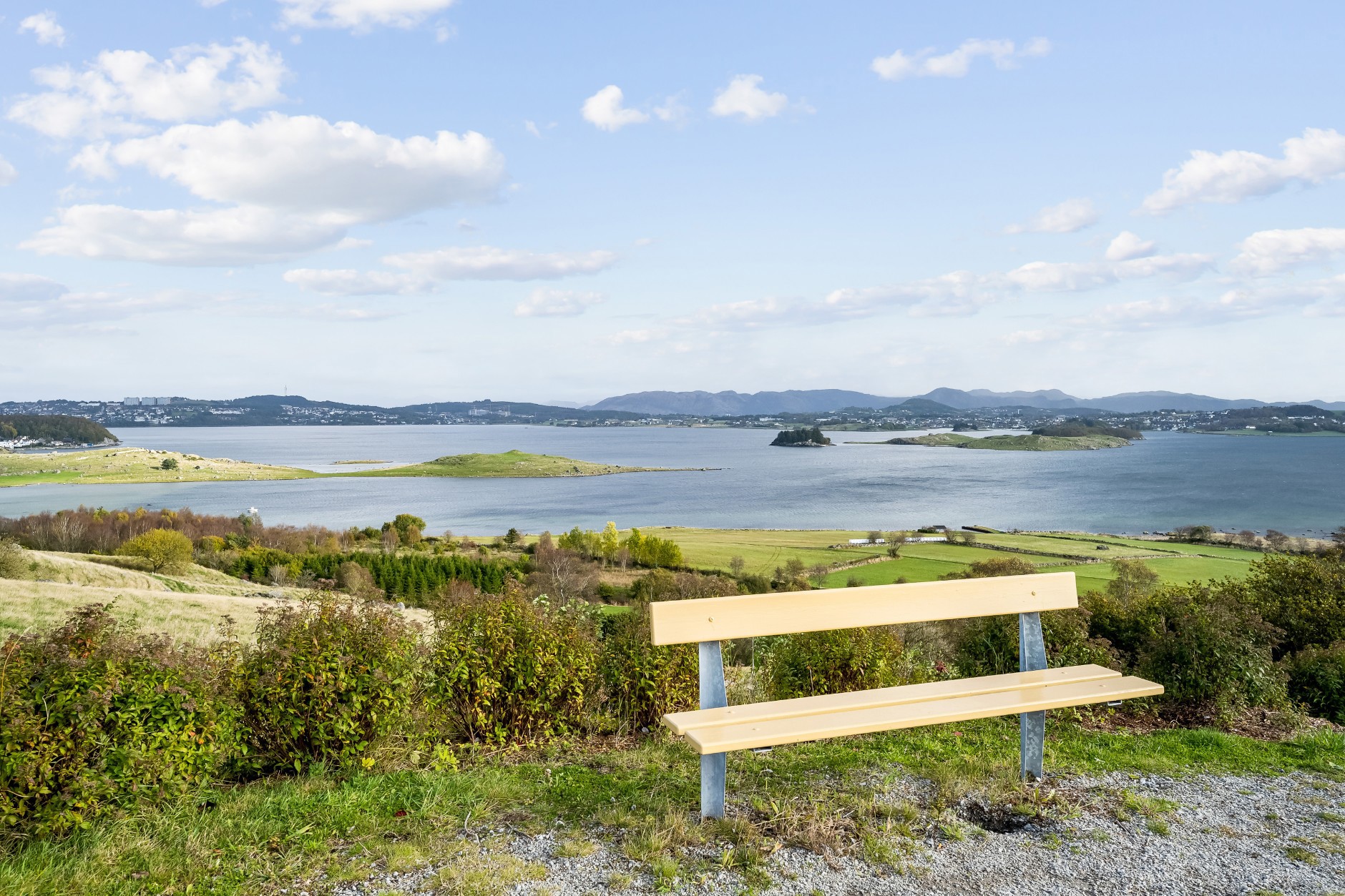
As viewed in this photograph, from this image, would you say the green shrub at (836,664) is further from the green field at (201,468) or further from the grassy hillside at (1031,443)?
the grassy hillside at (1031,443)

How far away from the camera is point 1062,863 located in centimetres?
325

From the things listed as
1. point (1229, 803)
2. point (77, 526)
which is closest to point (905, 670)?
point (1229, 803)

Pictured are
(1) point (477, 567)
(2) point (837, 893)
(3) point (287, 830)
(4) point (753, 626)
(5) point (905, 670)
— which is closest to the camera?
(2) point (837, 893)

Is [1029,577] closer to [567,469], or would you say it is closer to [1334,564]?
[1334,564]

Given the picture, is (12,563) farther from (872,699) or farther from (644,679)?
(872,699)

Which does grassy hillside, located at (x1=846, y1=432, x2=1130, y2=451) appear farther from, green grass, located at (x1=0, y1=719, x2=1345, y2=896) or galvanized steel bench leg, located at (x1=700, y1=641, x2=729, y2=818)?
galvanized steel bench leg, located at (x1=700, y1=641, x2=729, y2=818)

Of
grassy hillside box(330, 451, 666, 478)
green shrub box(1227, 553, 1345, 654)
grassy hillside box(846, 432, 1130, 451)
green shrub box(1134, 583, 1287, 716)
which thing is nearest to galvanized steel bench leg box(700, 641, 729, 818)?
green shrub box(1134, 583, 1287, 716)

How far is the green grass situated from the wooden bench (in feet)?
1.12

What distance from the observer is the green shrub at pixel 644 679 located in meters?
4.98

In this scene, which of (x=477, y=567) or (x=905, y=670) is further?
(x=477, y=567)

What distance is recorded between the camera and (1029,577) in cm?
450

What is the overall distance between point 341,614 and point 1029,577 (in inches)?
151

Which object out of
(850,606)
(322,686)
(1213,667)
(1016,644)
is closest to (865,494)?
(1016,644)

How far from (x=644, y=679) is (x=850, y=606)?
5.22 ft
